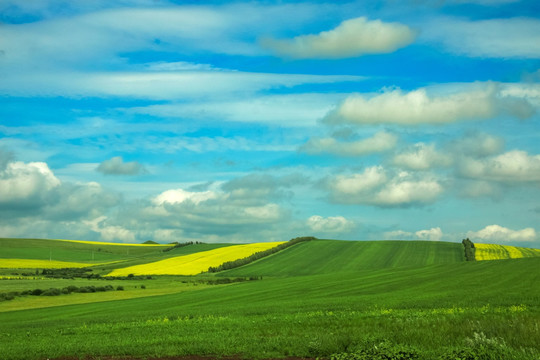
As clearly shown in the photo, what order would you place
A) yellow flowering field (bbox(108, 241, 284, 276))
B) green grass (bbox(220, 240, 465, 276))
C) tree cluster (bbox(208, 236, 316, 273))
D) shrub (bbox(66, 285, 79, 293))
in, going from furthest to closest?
yellow flowering field (bbox(108, 241, 284, 276)) < tree cluster (bbox(208, 236, 316, 273)) < green grass (bbox(220, 240, 465, 276)) < shrub (bbox(66, 285, 79, 293))

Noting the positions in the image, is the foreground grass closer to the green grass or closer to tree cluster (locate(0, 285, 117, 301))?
tree cluster (locate(0, 285, 117, 301))

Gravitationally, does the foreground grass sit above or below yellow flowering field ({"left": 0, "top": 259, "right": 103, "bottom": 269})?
above

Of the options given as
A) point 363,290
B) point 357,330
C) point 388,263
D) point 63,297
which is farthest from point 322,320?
point 388,263

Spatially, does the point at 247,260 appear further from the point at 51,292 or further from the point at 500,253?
the point at 500,253

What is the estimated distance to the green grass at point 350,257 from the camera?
8219 cm

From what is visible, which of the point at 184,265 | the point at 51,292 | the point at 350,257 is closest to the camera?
the point at 51,292

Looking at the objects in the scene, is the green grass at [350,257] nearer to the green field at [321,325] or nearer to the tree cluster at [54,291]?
the tree cluster at [54,291]

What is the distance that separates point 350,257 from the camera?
93000 millimetres

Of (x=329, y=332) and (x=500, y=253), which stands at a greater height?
(x=500, y=253)

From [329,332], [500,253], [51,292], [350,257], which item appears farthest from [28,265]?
[329,332]

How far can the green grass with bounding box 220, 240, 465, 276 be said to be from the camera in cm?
8219

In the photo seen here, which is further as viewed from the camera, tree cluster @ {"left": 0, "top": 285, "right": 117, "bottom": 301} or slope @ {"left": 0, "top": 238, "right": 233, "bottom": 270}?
slope @ {"left": 0, "top": 238, "right": 233, "bottom": 270}

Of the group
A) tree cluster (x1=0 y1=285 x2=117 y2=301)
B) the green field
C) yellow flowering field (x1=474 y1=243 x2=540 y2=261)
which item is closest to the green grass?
yellow flowering field (x1=474 y1=243 x2=540 y2=261)

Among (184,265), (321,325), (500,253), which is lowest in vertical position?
(184,265)
